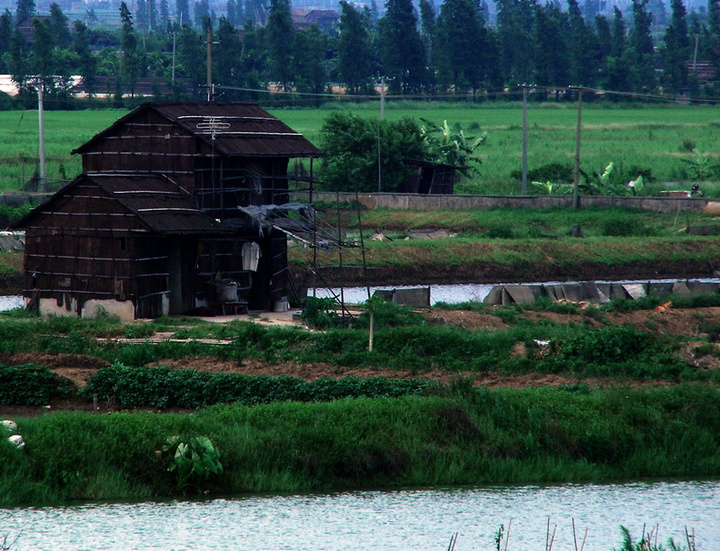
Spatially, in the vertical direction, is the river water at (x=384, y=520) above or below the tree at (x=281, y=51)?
below

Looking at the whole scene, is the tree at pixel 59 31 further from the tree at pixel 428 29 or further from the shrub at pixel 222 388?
the shrub at pixel 222 388

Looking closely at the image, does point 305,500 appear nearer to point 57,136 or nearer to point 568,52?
point 57,136

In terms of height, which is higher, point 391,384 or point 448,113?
point 448,113

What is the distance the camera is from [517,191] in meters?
68.6

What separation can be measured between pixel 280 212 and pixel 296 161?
32240 mm

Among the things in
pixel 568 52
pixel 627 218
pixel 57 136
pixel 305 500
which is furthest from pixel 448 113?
pixel 305 500

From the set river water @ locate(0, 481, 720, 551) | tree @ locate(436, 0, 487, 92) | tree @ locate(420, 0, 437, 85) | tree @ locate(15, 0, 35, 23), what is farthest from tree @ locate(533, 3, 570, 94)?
Result: river water @ locate(0, 481, 720, 551)

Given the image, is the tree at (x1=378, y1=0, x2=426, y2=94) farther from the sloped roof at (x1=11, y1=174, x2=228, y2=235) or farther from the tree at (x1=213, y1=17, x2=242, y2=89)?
the sloped roof at (x1=11, y1=174, x2=228, y2=235)

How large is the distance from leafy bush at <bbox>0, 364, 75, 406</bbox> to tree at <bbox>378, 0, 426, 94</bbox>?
8859 centimetres

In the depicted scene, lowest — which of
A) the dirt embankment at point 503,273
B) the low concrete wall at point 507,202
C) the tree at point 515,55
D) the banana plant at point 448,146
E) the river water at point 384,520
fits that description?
the river water at point 384,520

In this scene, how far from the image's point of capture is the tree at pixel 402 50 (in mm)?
112188

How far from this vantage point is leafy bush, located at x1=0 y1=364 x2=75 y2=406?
85.7ft

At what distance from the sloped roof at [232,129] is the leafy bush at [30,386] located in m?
9.72

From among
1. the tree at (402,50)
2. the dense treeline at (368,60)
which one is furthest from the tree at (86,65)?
the tree at (402,50)
